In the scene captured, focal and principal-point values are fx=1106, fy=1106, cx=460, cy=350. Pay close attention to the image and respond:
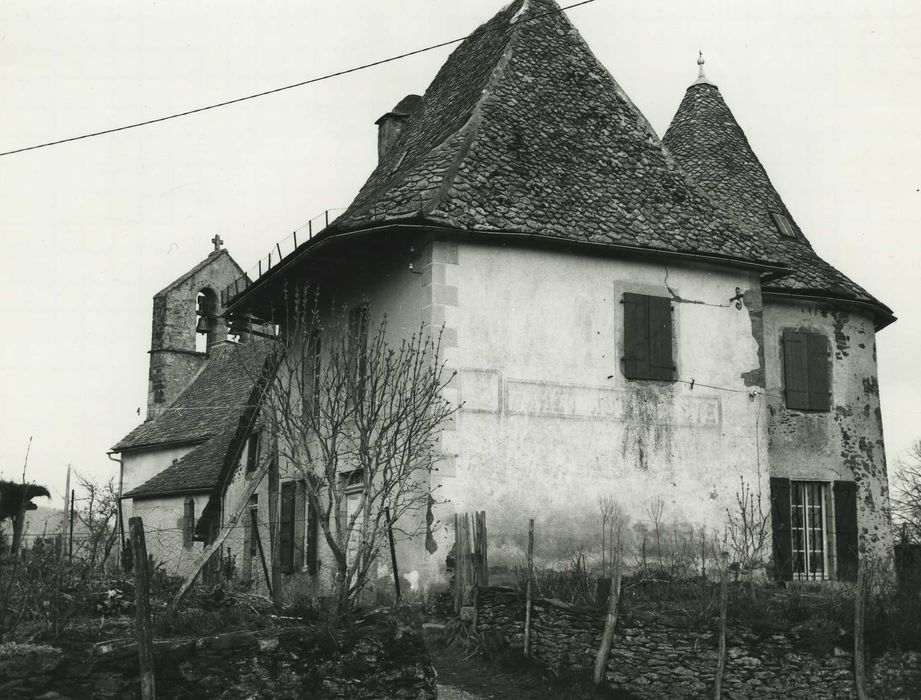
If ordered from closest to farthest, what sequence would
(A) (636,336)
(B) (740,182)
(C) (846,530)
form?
(A) (636,336) < (C) (846,530) < (B) (740,182)

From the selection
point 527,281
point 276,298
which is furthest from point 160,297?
point 527,281

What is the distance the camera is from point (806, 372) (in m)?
17.2

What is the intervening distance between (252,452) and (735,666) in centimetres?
1024

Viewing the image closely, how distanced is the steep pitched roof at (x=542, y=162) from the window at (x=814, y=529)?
12.4ft

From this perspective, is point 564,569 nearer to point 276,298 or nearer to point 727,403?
point 727,403

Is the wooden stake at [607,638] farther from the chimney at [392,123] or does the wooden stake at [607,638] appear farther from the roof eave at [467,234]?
the chimney at [392,123]

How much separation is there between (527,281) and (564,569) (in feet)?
12.1

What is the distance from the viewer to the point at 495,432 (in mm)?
13648

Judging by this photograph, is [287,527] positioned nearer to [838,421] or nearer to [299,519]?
[299,519]

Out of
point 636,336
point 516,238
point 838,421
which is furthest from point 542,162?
point 838,421

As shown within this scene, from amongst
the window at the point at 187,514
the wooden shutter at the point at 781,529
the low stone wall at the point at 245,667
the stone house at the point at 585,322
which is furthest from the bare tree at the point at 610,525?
the window at the point at 187,514

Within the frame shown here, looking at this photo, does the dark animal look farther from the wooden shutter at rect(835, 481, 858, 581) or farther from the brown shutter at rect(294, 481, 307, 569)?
the wooden shutter at rect(835, 481, 858, 581)

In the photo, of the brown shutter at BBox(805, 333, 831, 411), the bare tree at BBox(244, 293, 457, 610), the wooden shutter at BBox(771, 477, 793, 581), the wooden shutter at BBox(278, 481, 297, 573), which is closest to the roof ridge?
the bare tree at BBox(244, 293, 457, 610)

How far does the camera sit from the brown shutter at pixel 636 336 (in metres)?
14.6
